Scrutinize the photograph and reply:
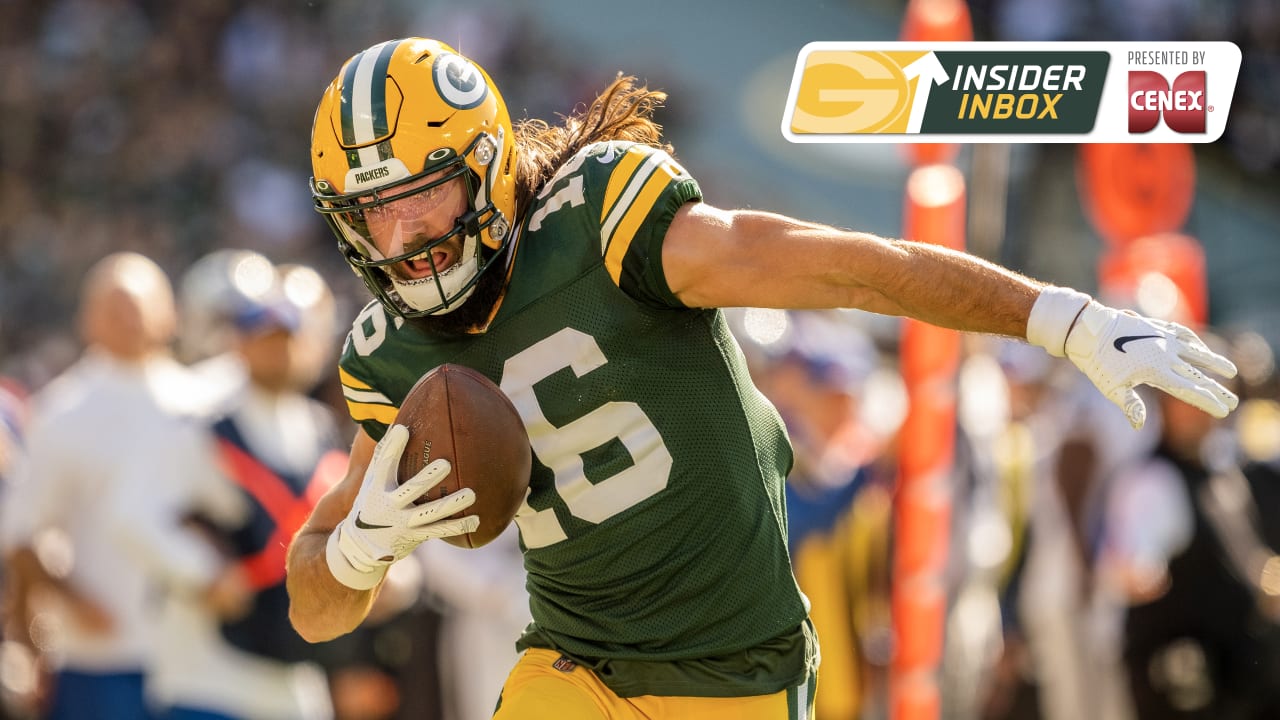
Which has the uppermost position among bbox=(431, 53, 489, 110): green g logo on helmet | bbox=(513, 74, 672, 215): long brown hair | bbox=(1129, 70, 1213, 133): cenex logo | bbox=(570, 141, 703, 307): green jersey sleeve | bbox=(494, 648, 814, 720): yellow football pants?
bbox=(431, 53, 489, 110): green g logo on helmet

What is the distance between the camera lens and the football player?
289cm

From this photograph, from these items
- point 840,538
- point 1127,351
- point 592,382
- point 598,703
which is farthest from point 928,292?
point 840,538

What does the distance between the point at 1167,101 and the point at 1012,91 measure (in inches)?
14.1

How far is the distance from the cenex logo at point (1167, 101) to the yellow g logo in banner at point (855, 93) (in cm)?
47

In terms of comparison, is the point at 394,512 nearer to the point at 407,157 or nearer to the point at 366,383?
the point at 366,383

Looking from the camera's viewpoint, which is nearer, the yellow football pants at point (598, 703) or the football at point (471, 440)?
the football at point (471, 440)

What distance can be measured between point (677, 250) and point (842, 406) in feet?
12.2

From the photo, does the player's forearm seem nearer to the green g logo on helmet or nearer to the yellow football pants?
the yellow football pants

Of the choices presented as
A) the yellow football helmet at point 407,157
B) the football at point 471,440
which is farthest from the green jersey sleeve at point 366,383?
the football at point 471,440

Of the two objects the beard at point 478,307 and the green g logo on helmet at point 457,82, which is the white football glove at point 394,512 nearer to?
A: the beard at point 478,307

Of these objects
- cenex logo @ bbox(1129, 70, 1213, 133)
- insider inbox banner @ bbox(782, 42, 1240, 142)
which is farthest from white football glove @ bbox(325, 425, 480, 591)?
cenex logo @ bbox(1129, 70, 1213, 133)

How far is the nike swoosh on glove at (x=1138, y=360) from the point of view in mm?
2721

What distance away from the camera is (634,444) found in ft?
9.76

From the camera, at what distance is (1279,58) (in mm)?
10734
